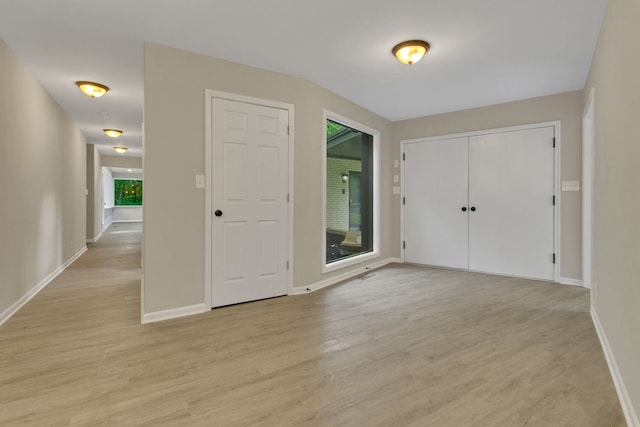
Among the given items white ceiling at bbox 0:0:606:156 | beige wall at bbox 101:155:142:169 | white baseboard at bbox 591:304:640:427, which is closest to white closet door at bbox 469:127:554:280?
white ceiling at bbox 0:0:606:156

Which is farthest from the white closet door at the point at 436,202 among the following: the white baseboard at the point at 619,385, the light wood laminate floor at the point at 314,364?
the white baseboard at the point at 619,385

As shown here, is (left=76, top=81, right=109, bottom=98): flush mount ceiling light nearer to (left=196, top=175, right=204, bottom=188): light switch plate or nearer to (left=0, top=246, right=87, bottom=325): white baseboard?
(left=196, top=175, right=204, bottom=188): light switch plate

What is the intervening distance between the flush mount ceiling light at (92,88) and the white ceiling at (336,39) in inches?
3.7

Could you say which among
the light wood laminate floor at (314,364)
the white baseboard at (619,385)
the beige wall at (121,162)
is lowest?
the light wood laminate floor at (314,364)

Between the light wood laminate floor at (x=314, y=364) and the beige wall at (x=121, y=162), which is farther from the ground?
the beige wall at (x=121, y=162)

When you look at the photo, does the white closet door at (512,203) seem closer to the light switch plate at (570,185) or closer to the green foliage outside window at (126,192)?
the light switch plate at (570,185)

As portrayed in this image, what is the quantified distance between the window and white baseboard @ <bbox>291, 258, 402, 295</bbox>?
0.48 feet

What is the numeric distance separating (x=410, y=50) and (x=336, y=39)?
65cm

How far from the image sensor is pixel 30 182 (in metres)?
3.76

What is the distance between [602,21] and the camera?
2.59 meters

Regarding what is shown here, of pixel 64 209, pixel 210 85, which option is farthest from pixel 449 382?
pixel 64 209

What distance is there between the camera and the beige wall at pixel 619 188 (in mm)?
1599

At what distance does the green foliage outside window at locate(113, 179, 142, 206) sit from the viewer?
48.9ft

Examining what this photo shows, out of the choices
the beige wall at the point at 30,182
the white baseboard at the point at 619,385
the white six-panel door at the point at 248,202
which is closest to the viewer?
the white baseboard at the point at 619,385
